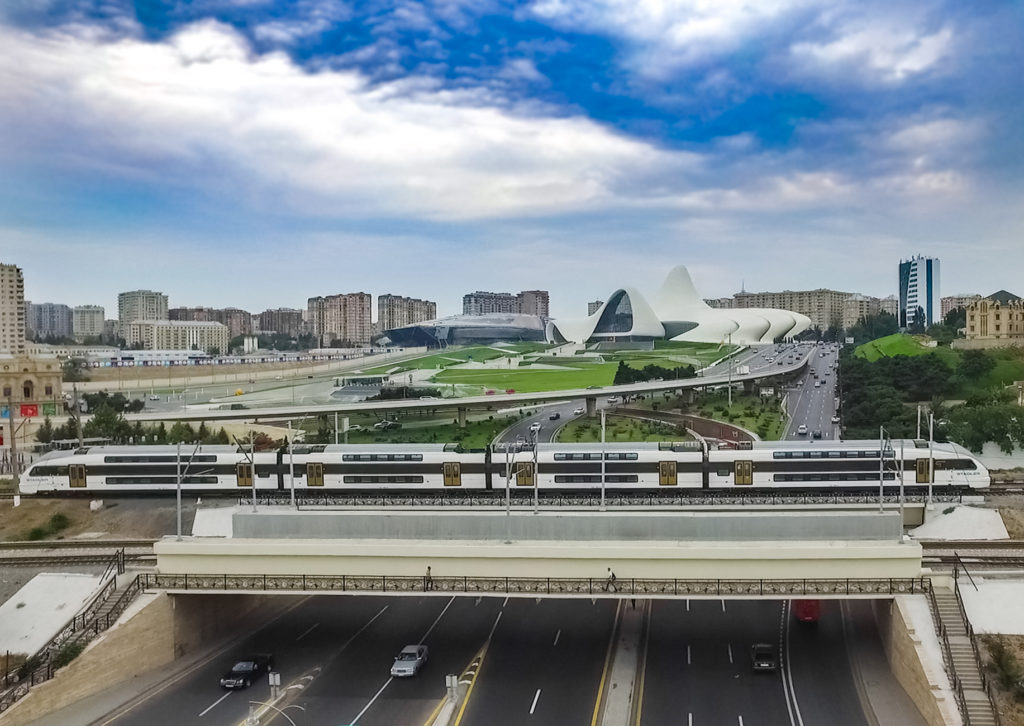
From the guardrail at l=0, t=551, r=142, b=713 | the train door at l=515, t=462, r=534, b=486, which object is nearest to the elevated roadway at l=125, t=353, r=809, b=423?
the train door at l=515, t=462, r=534, b=486

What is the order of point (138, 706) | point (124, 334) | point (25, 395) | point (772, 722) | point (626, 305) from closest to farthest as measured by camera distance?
1. point (772, 722)
2. point (138, 706)
3. point (25, 395)
4. point (626, 305)
5. point (124, 334)

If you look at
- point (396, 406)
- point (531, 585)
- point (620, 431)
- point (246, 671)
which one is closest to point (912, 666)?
point (531, 585)

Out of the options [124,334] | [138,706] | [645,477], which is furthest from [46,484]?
[124,334]

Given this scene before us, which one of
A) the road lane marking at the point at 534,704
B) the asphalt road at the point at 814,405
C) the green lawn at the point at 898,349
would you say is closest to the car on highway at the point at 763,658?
the road lane marking at the point at 534,704

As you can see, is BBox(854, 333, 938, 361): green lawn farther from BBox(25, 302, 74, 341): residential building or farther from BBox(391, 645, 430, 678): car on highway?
BBox(25, 302, 74, 341): residential building

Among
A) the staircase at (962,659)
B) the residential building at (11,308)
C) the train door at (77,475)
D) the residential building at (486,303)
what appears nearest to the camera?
the staircase at (962,659)

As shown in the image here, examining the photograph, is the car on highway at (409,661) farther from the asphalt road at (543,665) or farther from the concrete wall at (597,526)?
the concrete wall at (597,526)

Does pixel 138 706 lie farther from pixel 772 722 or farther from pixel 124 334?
pixel 124 334
